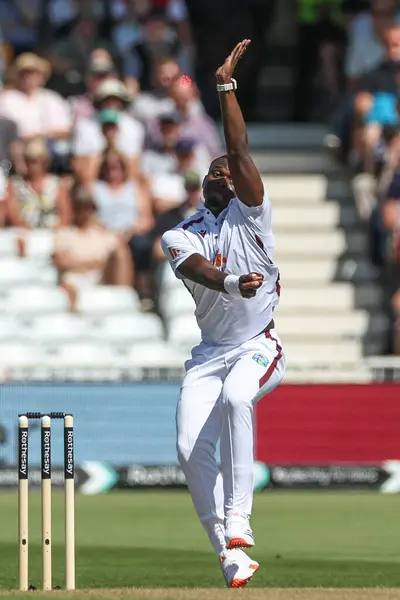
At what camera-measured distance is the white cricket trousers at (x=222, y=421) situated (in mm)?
7660

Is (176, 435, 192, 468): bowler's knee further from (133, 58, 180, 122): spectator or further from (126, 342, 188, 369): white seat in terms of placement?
(133, 58, 180, 122): spectator

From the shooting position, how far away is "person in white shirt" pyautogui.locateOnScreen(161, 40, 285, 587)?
298 inches

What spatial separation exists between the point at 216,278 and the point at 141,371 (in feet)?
21.3

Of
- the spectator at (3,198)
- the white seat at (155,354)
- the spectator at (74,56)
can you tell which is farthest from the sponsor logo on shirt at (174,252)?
the spectator at (74,56)

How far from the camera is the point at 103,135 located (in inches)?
637

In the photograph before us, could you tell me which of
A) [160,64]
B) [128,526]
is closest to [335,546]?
[128,526]

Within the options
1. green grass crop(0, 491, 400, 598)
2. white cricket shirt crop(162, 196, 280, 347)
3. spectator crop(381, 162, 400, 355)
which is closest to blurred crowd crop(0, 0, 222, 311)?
→ spectator crop(381, 162, 400, 355)

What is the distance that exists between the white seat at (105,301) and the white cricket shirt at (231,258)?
7.01m

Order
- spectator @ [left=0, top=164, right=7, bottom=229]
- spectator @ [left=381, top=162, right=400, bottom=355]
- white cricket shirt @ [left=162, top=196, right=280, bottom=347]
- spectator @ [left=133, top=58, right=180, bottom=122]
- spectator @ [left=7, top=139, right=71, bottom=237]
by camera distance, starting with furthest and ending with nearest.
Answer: spectator @ [left=133, top=58, right=180, bottom=122]
spectator @ [left=7, top=139, right=71, bottom=237]
spectator @ [left=0, top=164, right=7, bottom=229]
spectator @ [left=381, top=162, right=400, bottom=355]
white cricket shirt @ [left=162, top=196, right=280, bottom=347]

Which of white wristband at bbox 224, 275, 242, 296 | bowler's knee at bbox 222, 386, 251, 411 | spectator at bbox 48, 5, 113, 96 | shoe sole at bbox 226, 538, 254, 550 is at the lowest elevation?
shoe sole at bbox 226, 538, 254, 550

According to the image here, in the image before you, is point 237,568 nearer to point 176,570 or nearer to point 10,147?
point 176,570

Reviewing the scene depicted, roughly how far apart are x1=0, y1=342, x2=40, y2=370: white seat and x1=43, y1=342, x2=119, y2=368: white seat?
0.35 ft

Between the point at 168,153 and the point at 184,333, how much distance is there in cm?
254

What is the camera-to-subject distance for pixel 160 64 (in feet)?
56.0
